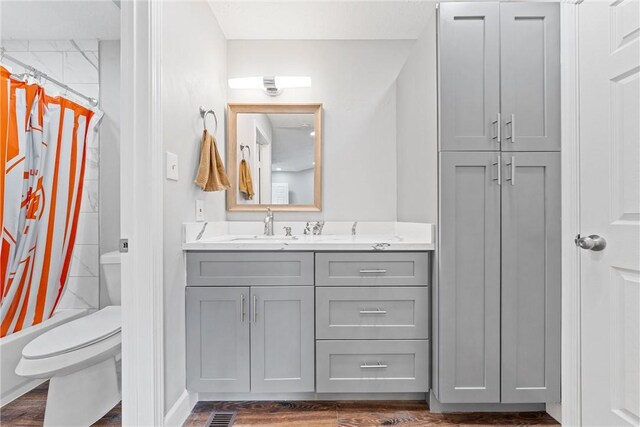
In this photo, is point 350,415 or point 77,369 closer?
point 77,369

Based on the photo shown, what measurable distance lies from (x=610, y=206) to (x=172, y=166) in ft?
5.60

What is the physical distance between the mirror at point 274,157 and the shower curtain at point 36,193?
93 cm

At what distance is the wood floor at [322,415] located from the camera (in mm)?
1681

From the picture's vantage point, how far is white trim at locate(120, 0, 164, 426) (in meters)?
1.42

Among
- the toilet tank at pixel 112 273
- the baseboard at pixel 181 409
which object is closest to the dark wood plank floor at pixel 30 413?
the baseboard at pixel 181 409

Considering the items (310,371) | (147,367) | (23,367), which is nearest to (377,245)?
(310,371)

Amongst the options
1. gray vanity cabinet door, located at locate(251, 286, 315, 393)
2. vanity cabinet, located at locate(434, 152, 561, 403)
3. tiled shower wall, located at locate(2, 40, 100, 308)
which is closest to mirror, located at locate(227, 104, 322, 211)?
gray vanity cabinet door, located at locate(251, 286, 315, 393)

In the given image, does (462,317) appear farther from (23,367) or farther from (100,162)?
(100,162)

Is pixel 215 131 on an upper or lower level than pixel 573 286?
upper

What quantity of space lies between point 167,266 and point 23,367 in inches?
28.1

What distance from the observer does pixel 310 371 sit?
1741mm

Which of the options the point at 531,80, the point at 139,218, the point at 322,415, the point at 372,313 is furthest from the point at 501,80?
the point at 322,415

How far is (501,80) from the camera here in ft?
5.43

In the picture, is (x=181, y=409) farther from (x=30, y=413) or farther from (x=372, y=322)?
(x=372, y=322)
